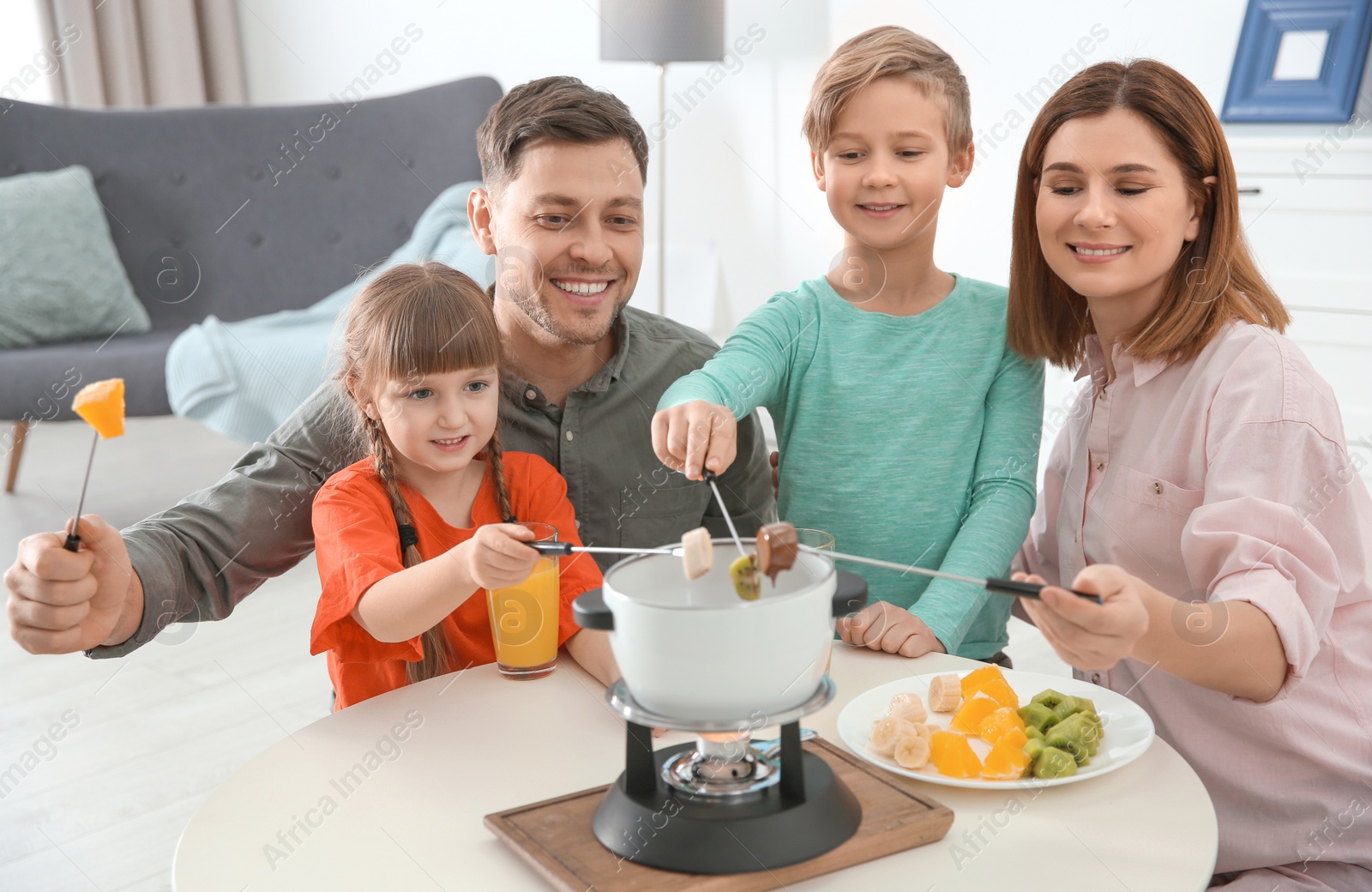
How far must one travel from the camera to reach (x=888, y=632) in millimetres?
1174

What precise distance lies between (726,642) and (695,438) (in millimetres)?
445

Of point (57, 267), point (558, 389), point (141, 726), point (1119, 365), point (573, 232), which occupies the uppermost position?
point (573, 232)

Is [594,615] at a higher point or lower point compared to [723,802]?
higher

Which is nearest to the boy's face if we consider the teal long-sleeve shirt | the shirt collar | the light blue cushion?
the teal long-sleeve shirt

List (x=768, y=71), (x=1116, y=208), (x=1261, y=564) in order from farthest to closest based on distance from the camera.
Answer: (x=768, y=71) < (x=1116, y=208) < (x=1261, y=564)

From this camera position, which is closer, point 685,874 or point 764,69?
point 685,874

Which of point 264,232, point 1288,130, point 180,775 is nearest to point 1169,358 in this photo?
point 180,775

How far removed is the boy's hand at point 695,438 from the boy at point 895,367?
0.17m

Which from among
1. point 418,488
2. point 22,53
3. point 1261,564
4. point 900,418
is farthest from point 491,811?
point 22,53

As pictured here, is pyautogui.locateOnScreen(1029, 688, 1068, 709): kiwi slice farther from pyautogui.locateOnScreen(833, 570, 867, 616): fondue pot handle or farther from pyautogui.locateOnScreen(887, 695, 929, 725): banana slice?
pyautogui.locateOnScreen(833, 570, 867, 616): fondue pot handle

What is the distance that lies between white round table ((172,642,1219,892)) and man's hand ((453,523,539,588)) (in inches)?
5.9

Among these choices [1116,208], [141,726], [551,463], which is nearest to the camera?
[1116,208]

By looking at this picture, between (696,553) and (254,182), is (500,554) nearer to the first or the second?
(696,553)

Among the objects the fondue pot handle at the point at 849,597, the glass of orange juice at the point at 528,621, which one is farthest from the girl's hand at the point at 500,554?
the fondue pot handle at the point at 849,597
